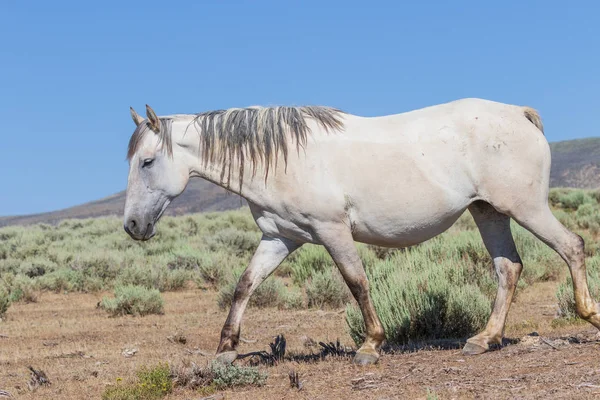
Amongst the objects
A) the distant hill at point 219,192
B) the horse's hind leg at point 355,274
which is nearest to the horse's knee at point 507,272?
the horse's hind leg at point 355,274

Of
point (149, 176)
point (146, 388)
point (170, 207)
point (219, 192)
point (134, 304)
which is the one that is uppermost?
point (219, 192)

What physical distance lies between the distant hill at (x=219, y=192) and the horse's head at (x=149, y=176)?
232 ft

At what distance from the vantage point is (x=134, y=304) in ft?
40.8

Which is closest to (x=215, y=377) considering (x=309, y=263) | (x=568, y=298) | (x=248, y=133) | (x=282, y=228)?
(x=282, y=228)

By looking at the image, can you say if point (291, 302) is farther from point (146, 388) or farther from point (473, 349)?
point (146, 388)

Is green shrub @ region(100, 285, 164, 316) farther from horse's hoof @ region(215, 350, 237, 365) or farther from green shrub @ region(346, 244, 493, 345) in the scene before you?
horse's hoof @ region(215, 350, 237, 365)

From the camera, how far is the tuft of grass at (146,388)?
5.50 m

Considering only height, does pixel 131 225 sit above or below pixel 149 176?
below

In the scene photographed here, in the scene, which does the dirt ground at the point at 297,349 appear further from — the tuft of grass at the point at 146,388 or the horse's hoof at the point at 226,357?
the horse's hoof at the point at 226,357

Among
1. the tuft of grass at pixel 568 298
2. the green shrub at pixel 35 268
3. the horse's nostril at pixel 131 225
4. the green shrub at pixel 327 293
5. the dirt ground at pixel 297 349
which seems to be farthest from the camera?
the green shrub at pixel 35 268

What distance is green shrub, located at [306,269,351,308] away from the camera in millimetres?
12055

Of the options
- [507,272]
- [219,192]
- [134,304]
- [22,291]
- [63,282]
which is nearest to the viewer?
[507,272]

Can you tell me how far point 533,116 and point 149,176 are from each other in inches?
142

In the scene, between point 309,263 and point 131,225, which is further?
point 309,263
